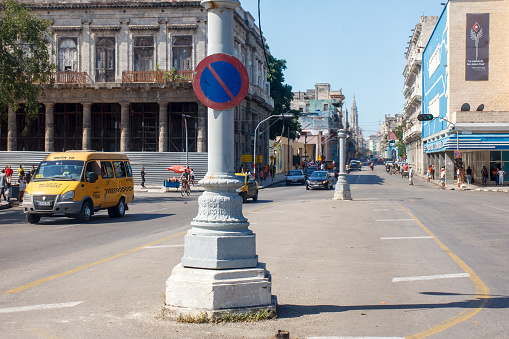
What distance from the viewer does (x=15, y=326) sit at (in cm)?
608

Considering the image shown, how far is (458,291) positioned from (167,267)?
478 centimetres

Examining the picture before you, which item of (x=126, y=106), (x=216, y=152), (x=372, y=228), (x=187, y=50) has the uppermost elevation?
(x=187, y=50)

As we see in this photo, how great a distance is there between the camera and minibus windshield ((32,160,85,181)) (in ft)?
62.0

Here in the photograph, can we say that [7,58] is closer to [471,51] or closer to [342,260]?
[342,260]

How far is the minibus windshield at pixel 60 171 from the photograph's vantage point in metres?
18.9

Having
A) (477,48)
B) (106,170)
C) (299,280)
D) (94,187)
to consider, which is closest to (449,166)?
(477,48)

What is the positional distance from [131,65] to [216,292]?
4365 centimetres

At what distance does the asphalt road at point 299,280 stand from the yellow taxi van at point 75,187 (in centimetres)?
97

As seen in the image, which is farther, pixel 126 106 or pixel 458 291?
pixel 126 106

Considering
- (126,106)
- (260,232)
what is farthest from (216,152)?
(126,106)

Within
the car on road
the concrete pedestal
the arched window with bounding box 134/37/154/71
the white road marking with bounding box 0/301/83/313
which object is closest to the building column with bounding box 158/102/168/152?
the arched window with bounding box 134/37/154/71

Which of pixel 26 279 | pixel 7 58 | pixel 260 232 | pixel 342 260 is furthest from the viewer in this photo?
pixel 7 58

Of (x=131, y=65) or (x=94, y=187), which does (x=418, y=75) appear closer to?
(x=131, y=65)

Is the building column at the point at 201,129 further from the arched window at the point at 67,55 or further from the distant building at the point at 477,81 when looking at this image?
the distant building at the point at 477,81
